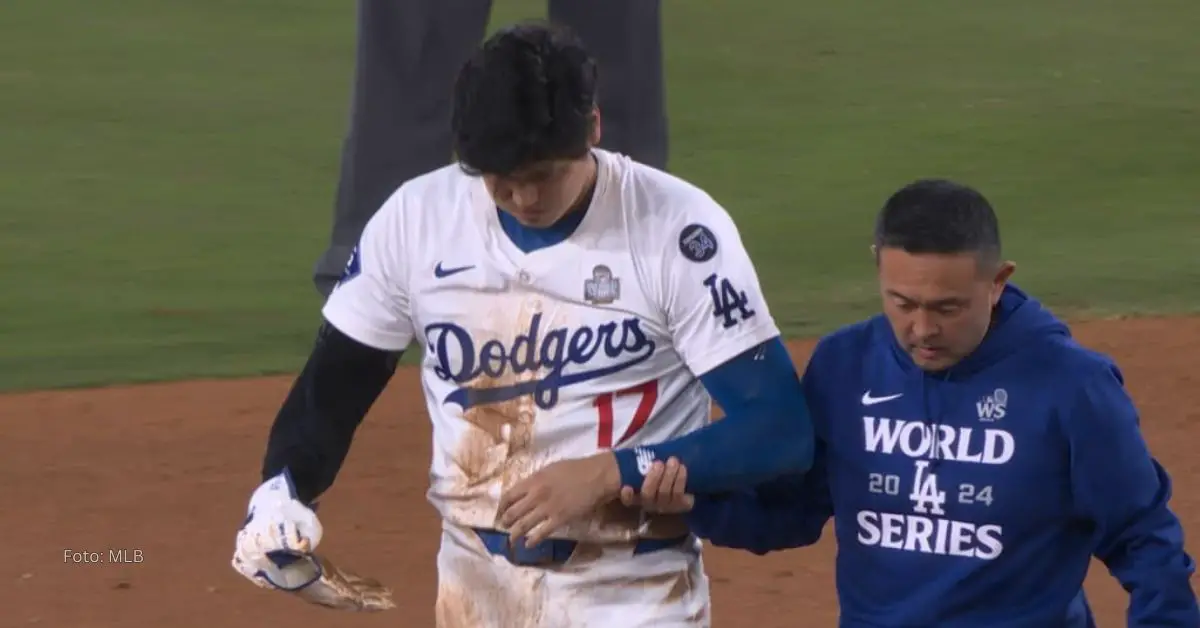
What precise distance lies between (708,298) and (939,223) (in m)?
0.37

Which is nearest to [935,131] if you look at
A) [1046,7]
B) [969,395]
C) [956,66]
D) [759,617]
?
[956,66]

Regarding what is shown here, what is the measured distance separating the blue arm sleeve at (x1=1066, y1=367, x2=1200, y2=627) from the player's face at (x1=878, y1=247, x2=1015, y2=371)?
0.66 ft

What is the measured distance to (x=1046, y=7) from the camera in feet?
48.1

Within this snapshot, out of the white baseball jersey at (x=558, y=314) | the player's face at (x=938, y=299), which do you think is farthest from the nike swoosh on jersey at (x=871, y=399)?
the white baseball jersey at (x=558, y=314)

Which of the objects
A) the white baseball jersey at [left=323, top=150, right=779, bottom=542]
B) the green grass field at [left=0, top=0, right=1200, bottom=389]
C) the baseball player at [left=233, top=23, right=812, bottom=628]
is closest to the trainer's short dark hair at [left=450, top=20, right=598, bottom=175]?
the baseball player at [left=233, top=23, right=812, bottom=628]

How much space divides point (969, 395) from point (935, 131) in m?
8.41

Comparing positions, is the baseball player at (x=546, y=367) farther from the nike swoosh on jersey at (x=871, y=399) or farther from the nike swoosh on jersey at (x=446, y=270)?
the nike swoosh on jersey at (x=871, y=399)

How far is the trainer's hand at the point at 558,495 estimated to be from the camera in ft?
9.17

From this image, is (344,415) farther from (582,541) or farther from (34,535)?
(34,535)

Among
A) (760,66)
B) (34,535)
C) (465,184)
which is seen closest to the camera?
(465,184)

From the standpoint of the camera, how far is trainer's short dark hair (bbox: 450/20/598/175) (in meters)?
2.70

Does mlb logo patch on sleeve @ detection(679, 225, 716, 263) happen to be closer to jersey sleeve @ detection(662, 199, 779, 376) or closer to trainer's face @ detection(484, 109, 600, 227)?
jersey sleeve @ detection(662, 199, 779, 376)

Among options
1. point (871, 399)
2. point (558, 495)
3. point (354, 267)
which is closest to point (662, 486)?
point (558, 495)

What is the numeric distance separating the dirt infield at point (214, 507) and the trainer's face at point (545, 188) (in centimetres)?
207
